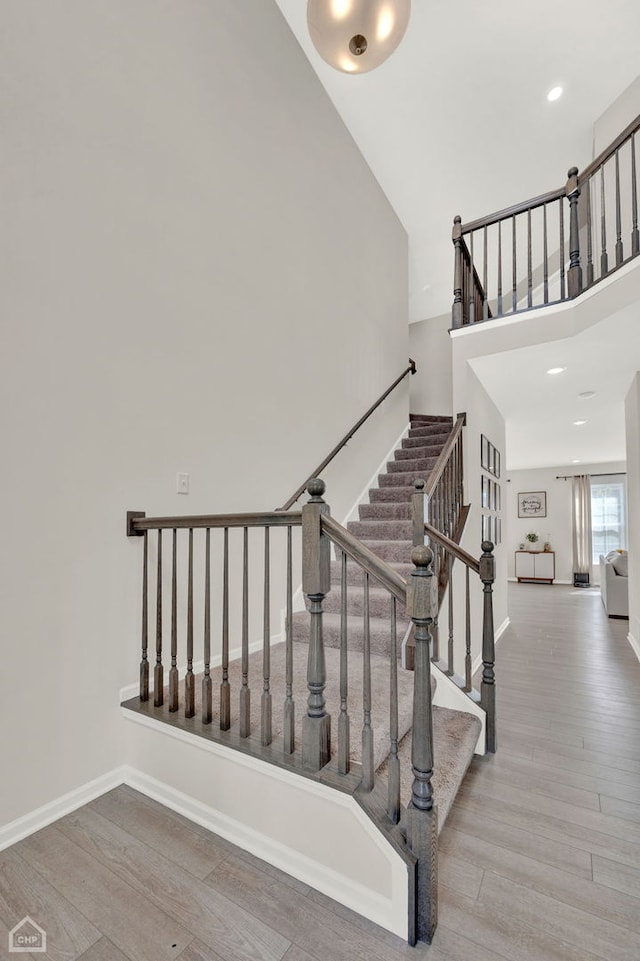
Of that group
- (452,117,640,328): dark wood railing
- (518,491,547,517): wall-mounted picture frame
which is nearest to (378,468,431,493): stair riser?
(452,117,640,328): dark wood railing

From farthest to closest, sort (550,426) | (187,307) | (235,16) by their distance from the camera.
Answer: (550,426) → (235,16) → (187,307)

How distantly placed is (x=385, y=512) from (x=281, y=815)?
276 centimetres

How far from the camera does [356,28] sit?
86.6 inches

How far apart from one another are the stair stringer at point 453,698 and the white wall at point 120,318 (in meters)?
1.49

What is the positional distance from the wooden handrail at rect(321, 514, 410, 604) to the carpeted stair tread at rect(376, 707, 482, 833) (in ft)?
2.64

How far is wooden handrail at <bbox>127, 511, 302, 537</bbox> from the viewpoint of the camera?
165 cm

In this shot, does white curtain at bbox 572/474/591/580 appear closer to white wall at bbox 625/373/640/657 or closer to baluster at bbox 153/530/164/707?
white wall at bbox 625/373/640/657

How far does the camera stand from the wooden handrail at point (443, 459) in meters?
2.84

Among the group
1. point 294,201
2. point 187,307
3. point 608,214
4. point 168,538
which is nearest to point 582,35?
point 608,214

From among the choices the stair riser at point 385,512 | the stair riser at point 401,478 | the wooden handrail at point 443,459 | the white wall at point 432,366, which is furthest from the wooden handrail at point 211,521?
the white wall at point 432,366

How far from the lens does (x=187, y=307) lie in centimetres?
248

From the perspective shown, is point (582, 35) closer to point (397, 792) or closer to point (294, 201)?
point (294, 201)

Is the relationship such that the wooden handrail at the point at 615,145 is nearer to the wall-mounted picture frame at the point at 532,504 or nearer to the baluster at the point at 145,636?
the baluster at the point at 145,636

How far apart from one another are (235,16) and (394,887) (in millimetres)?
4611
